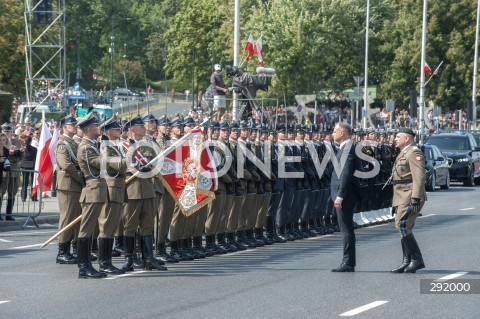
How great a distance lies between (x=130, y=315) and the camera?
37.0ft

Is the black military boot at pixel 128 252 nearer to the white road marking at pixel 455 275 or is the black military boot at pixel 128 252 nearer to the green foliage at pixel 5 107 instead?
the white road marking at pixel 455 275

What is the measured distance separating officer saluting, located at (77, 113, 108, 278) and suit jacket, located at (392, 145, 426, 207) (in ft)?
12.3

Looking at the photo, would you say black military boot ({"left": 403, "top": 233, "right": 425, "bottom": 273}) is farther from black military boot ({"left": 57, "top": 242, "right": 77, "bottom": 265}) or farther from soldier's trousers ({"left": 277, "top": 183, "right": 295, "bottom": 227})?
soldier's trousers ({"left": 277, "top": 183, "right": 295, "bottom": 227})

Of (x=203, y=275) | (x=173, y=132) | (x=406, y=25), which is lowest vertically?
(x=203, y=275)

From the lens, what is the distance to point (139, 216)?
15.1m

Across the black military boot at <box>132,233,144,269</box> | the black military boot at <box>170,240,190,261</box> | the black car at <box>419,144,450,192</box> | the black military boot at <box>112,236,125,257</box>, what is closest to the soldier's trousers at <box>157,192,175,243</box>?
the black military boot at <box>170,240,190,261</box>

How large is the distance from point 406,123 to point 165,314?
1769 inches

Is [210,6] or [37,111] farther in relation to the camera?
[210,6]

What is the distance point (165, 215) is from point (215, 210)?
54.4 inches

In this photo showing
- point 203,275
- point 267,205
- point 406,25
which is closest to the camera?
point 203,275

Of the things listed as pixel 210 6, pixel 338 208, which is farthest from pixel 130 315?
pixel 210 6

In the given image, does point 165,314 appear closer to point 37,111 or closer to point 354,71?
point 37,111

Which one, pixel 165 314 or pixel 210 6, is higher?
pixel 210 6

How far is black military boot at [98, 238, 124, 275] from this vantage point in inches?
570
